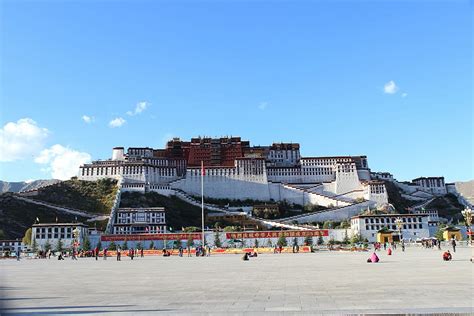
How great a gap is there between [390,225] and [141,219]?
47.0 m

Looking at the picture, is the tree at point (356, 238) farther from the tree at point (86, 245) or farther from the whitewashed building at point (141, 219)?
the tree at point (86, 245)

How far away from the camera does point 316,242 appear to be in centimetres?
6888

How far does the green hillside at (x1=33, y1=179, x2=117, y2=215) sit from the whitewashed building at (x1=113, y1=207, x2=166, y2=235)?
12.3 ft

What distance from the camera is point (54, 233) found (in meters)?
69.2

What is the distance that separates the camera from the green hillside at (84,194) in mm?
88938

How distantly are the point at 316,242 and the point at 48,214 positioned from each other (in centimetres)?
5143

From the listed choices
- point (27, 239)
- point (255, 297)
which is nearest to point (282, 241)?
point (27, 239)

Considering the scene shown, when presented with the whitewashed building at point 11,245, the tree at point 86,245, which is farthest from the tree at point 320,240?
the whitewashed building at point 11,245

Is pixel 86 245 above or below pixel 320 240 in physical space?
above

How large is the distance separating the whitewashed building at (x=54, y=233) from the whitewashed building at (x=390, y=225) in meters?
46.4

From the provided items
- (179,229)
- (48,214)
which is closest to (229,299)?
(179,229)

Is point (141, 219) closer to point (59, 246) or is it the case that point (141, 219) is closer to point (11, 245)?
point (59, 246)

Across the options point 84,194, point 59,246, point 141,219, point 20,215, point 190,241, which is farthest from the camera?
point 84,194

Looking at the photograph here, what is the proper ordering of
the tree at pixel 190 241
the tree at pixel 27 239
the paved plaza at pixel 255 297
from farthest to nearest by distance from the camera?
the tree at pixel 27 239 < the tree at pixel 190 241 < the paved plaza at pixel 255 297
